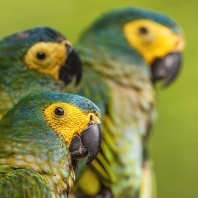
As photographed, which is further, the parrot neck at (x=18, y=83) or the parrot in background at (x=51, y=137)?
the parrot neck at (x=18, y=83)

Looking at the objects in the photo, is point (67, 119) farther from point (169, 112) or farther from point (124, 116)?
point (169, 112)

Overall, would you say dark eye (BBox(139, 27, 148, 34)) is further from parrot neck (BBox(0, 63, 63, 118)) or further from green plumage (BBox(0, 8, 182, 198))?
parrot neck (BBox(0, 63, 63, 118))

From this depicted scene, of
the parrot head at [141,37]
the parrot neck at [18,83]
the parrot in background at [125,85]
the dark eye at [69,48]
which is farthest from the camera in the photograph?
the parrot head at [141,37]

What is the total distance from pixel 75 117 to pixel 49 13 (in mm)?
2842

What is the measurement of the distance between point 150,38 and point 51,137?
1575mm

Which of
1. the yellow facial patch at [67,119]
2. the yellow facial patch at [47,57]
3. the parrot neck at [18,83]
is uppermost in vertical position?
the yellow facial patch at [47,57]

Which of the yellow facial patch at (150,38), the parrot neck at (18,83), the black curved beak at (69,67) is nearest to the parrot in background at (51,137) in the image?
the parrot neck at (18,83)

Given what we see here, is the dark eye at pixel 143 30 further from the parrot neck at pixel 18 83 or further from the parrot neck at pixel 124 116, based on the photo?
the parrot neck at pixel 18 83

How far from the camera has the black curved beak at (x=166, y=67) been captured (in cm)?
345

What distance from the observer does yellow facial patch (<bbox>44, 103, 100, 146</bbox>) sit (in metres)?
1.96

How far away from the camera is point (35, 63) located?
8.29 ft

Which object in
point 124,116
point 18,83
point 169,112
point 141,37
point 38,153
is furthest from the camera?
point 169,112

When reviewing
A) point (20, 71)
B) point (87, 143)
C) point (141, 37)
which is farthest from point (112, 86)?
point (87, 143)

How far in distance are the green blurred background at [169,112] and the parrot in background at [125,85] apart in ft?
4.45
